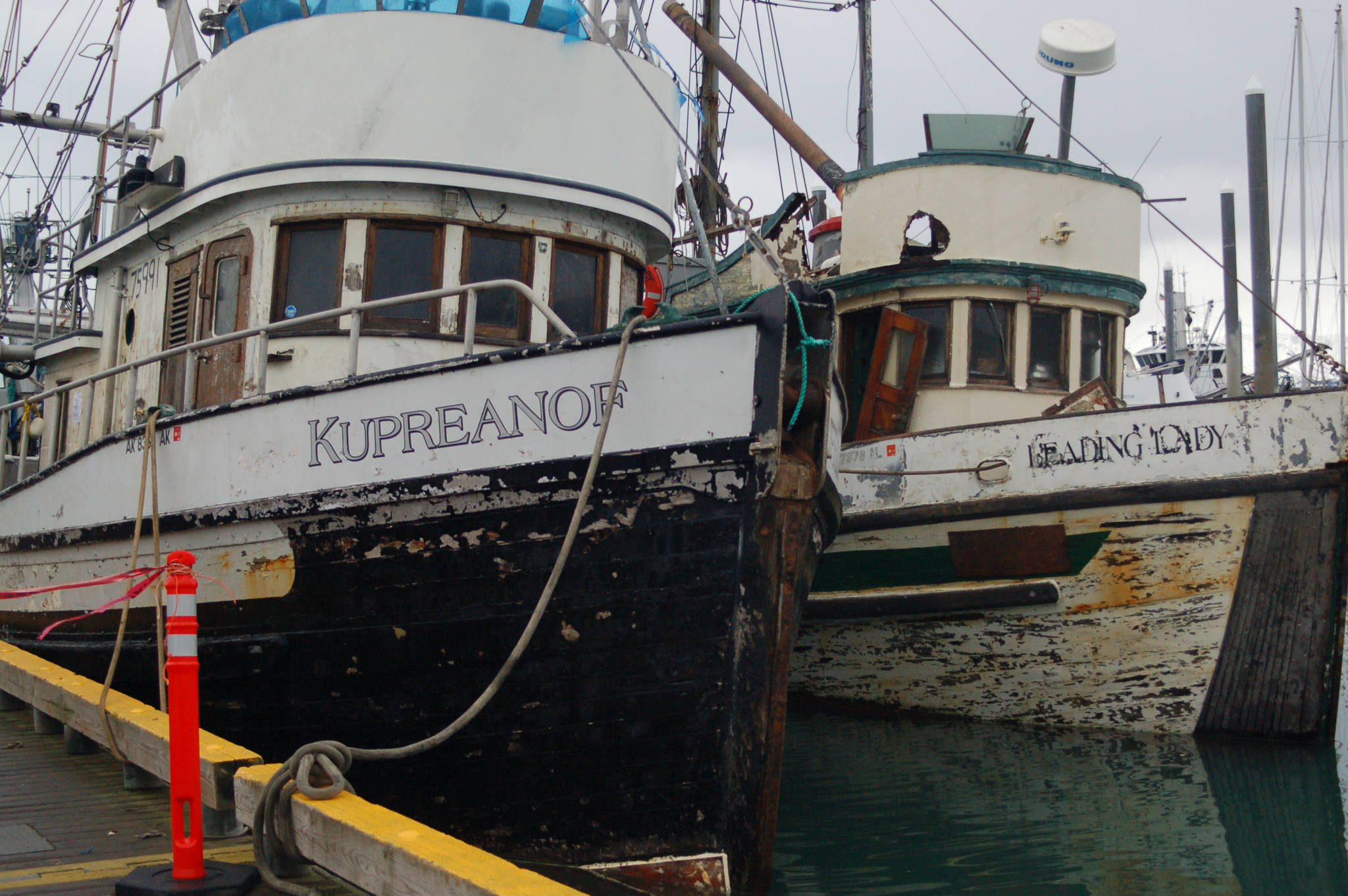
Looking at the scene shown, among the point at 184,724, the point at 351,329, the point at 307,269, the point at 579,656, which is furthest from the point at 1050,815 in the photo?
the point at 307,269

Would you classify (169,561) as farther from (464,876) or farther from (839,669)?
(839,669)

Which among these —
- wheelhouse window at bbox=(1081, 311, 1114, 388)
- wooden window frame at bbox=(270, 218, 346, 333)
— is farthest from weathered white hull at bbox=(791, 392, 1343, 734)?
wooden window frame at bbox=(270, 218, 346, 333)

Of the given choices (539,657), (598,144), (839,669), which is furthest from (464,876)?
(839,669)

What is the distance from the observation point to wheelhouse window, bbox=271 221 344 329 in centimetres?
670

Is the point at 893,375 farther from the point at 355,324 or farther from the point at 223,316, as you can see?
the point at 355,324

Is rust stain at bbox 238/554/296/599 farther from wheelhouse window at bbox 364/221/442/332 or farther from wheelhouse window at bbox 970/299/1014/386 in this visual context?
wheelhouse window at bbox 970/299/1014/386

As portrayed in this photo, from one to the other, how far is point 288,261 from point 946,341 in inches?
214

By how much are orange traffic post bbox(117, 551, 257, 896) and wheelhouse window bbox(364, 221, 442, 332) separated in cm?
316

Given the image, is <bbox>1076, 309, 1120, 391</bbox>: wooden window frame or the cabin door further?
<bbox>1076, 309, 1120, 391</bbox>: wooden window frame

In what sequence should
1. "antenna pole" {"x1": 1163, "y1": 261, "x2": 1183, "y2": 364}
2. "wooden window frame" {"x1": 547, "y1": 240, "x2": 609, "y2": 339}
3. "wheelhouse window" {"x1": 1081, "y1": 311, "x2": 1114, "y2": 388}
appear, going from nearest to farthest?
"wooden window frame" {"x1": 547, "y1": 240, "x2": 609, "y2": 339}
"wheelhouse window" {"x1": 1081, "y1": 311, "x2": 1114, "y2": 388}
"antenna pole" {"x1": 1163, "y1": 261, "x2": 1183, "y2": 364}

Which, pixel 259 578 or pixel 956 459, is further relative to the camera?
pixel 956 459

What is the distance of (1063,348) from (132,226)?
727cm

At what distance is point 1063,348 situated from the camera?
9.90 m

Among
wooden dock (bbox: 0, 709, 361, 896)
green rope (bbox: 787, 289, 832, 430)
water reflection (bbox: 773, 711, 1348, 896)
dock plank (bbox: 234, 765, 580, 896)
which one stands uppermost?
green rope (bbox: 787, 289, 832, 430)
